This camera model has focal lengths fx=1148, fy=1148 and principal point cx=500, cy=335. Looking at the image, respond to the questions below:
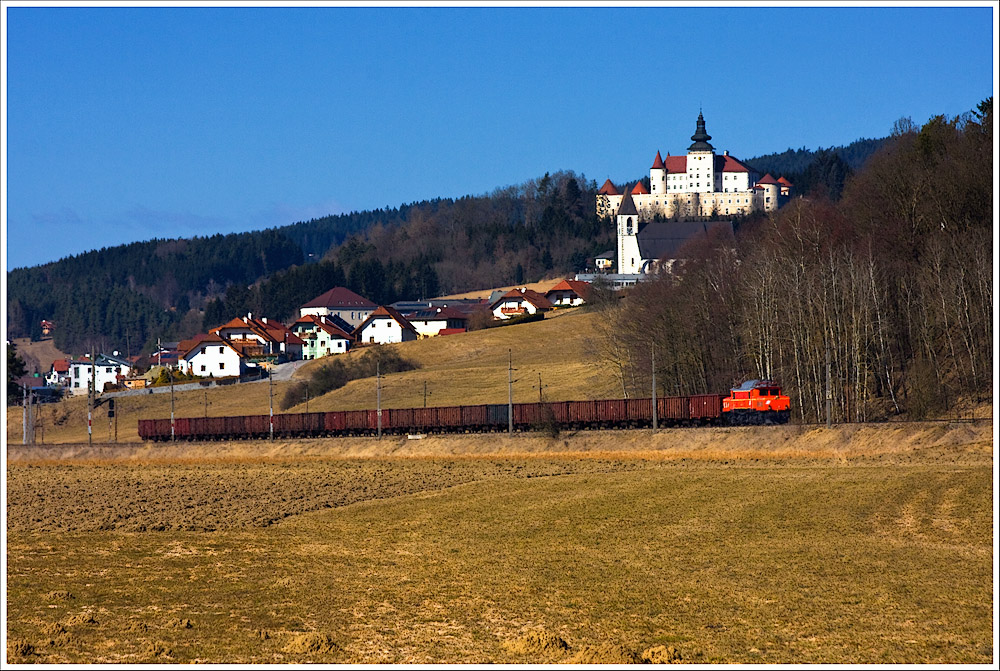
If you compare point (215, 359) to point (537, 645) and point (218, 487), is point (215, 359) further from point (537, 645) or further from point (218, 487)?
point (537, 645)

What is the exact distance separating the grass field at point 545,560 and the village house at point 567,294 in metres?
115

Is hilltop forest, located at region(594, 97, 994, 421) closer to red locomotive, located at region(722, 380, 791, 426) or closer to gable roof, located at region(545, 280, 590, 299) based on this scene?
red locomotive, located at region(722, 380, 791, 426)

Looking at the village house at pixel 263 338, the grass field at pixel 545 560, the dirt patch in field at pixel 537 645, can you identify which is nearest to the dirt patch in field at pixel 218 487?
the grass field at pixel 545 560

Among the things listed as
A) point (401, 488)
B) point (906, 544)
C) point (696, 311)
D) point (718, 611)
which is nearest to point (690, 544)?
point (906, 544)

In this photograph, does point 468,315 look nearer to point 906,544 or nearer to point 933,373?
point 933,373

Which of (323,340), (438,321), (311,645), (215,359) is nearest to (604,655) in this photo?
(311,645)

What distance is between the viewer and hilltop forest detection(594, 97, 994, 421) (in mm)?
63750

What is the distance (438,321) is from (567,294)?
2131 cm

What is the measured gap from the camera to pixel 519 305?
6590 inches

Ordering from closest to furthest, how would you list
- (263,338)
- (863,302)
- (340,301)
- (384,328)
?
(863,302) < (263,338) < (384,328) < (340,301)

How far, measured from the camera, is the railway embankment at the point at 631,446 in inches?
2051

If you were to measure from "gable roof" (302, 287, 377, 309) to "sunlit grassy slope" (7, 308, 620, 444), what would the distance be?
58893mm

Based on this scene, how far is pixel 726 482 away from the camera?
44.4m

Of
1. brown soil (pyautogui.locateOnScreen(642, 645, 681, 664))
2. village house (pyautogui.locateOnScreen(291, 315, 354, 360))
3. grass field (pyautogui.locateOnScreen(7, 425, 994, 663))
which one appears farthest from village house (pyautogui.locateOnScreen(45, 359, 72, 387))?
brown soil (pyautogui.locateOnScreen(642, 645, 681, 664))
